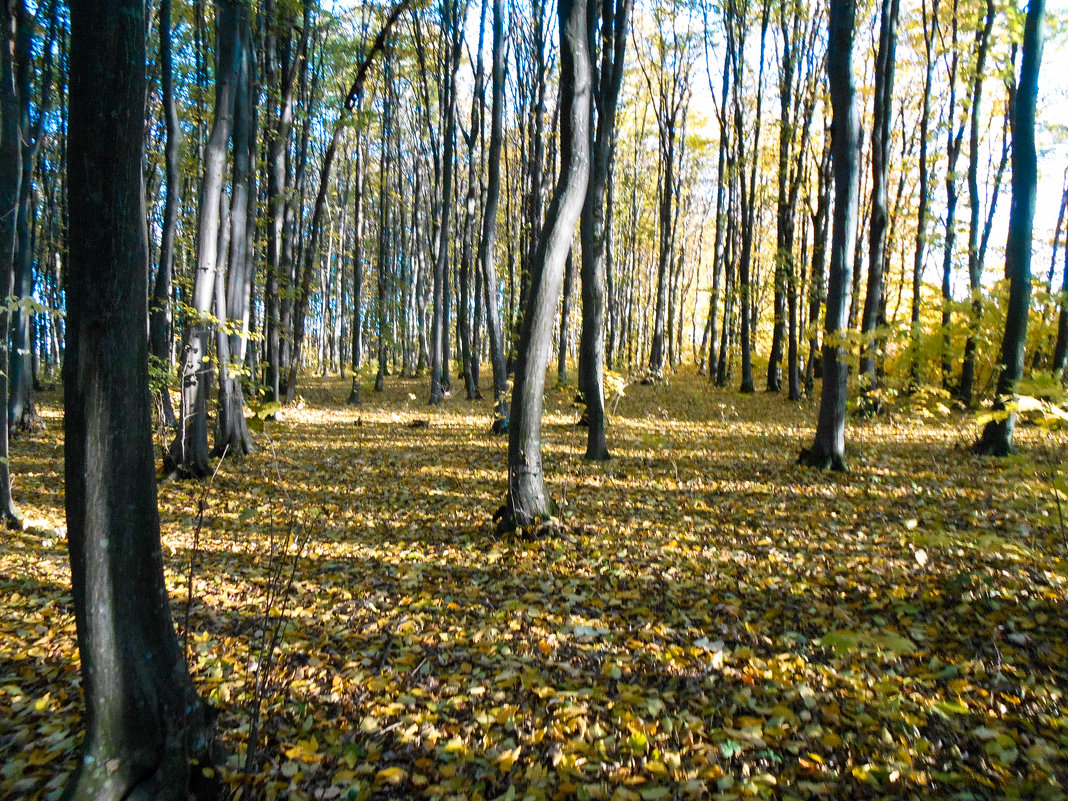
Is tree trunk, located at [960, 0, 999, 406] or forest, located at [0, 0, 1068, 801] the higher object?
tree trunk, located at [960, 0, 999, 406]

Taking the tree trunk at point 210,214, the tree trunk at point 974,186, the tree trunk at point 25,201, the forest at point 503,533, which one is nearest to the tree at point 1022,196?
the forest at point 503,533

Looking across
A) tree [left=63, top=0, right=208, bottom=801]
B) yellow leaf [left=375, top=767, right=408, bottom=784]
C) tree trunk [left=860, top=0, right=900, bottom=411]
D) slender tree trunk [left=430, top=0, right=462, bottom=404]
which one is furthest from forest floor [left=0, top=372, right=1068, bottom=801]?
slender tree trunk [left=430, top=0, right=462, bottom=404]

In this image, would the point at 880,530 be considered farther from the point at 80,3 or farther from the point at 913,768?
the point at 80,3

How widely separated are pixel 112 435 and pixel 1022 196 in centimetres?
1023

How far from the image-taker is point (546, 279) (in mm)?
5883

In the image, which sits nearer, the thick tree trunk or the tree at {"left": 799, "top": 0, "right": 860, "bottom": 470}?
the tree at {"left": 799, "top": 0, "right": 860, "bottom": 470}

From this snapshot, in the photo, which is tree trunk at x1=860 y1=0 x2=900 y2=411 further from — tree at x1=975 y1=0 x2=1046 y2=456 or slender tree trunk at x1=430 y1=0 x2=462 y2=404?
slender tree trunk at x1=430 y1=0 x2=462 y2=404

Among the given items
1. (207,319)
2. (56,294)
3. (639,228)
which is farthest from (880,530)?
(639,228)

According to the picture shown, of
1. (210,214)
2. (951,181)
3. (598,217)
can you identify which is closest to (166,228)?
(210,214)

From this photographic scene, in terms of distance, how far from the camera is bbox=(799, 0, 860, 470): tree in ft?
25.7

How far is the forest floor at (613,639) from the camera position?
2738 millimetres

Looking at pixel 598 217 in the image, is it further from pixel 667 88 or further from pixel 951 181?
pixel 667 88

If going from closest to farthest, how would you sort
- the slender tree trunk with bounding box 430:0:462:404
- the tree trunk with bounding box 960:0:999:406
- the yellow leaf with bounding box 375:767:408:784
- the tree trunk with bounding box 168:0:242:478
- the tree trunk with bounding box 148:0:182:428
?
the yellow leaf with bounding box 375:767:408:784 < the tree trunk with bounding box 148:0:182:428 < the tree trunk with bounding box 168:0:242:478 < the tree trunk with bounding box 960:0:999:406 < the slender tree trunk with bounding box 430:0:462:404

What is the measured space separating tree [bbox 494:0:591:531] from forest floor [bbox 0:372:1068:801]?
546 millimetres
